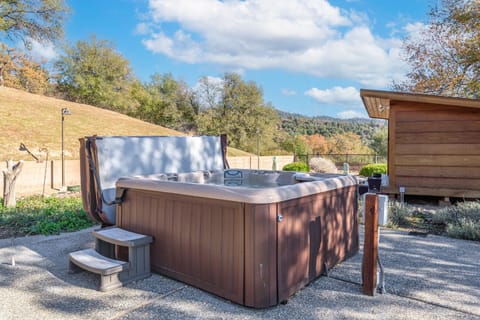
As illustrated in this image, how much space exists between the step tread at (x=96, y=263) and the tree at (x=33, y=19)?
16.1m

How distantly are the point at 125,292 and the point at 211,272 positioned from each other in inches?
28.0

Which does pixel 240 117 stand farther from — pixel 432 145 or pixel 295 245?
pixel 295 245

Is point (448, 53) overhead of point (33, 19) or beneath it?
beneath

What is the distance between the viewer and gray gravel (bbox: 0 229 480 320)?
2.23 metres

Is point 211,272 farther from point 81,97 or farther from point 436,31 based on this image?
point 81,97

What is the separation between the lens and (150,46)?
70.1 ft

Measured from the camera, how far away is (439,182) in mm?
6367

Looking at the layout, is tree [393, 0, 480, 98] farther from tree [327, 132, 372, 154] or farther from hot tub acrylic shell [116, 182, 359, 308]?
tree [327, 132, 372, 154]

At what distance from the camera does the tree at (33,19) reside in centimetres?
1504

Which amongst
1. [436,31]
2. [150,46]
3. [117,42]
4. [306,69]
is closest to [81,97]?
[117,42]

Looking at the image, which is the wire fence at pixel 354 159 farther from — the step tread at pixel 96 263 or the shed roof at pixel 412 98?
the step tread at pixel 96 263

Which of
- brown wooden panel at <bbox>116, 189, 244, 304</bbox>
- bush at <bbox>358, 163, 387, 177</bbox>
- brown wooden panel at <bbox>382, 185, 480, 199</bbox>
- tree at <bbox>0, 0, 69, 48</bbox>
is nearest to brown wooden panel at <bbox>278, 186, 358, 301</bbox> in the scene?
brown wooden panel at <bbox>116, 189, 244, 304</bbox>

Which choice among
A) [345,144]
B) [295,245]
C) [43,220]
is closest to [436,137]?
[295,245]

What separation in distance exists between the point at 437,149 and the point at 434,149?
50 millimetres
